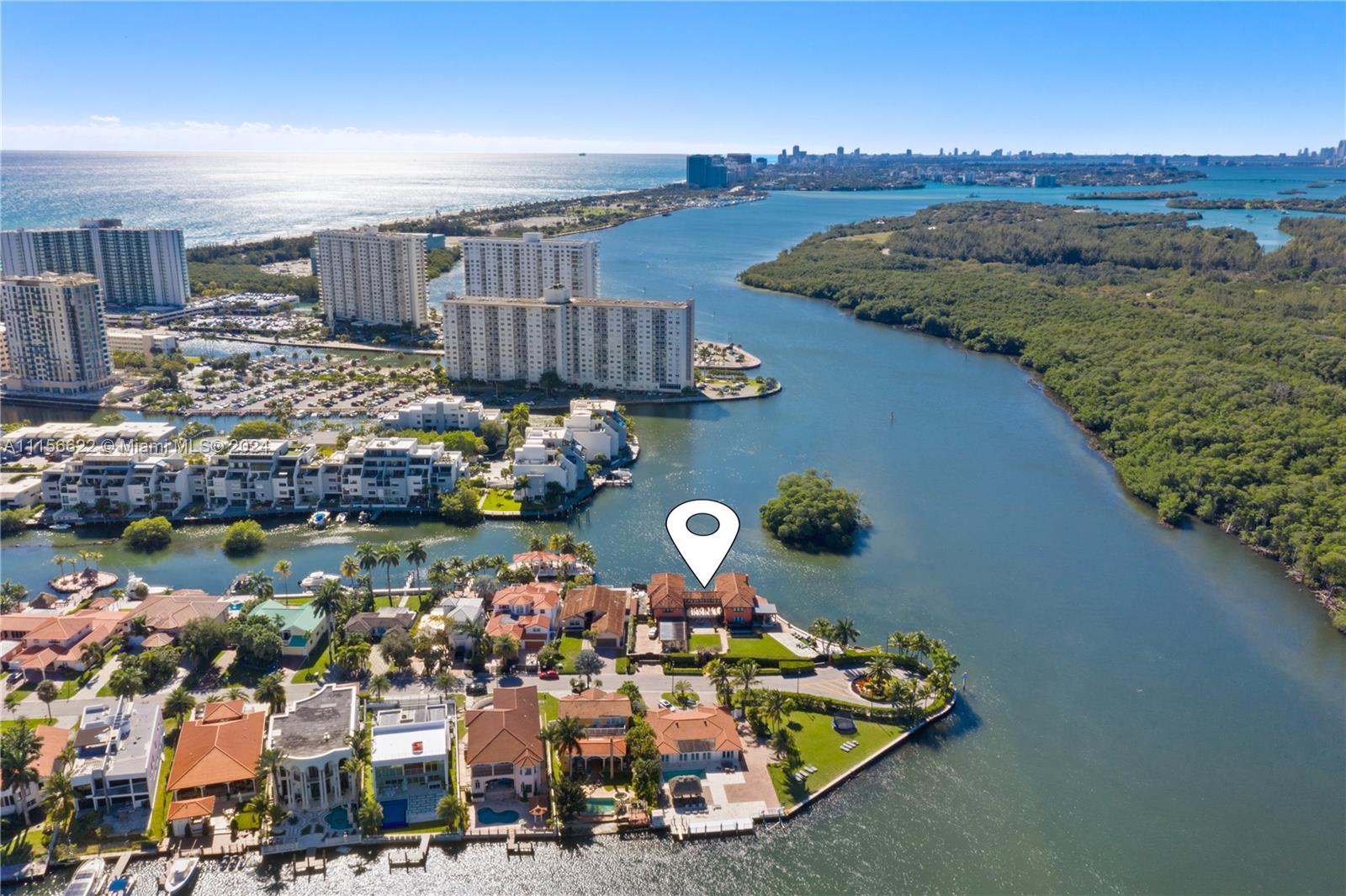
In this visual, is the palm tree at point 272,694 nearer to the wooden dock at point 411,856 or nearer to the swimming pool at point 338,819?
the swimming pool at point 338,819

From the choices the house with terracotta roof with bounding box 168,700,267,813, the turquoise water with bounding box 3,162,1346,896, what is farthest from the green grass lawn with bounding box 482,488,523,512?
the house with terracotta roof with bounding box 168,700,267,813

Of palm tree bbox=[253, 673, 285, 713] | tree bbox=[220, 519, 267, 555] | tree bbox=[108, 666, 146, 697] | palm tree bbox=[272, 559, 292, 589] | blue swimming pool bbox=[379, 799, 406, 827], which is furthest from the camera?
tree bbox=[220, 519, 267, 555]

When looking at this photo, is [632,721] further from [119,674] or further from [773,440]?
[773,440]

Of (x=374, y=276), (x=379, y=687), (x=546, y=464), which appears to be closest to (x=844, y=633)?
(x=379, y=687)

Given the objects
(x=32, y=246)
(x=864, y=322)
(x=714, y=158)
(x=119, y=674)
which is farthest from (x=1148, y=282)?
(x=714, y=158)

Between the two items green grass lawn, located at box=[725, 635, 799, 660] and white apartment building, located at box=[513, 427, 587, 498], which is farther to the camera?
white apartment building, located at box=[513, 427, 587, 498]

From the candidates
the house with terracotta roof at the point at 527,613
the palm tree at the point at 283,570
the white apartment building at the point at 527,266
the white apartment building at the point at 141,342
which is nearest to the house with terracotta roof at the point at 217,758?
the house with terracotta roof at the point at 527,613

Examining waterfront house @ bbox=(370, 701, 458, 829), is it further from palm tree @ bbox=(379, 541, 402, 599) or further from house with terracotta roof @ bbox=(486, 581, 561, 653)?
palm tree @ bbox=(379, 541, 402, 599)
